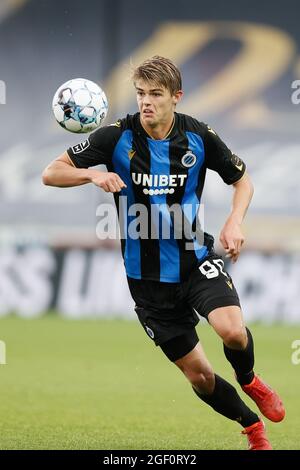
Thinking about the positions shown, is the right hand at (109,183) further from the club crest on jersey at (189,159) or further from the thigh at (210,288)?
the thigh at (210,288)

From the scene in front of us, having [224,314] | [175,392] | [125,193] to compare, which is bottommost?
[175,392]

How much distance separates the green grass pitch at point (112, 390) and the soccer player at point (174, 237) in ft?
1.50

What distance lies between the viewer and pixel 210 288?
5957mm

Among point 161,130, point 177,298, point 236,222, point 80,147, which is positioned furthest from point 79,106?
point 177,298

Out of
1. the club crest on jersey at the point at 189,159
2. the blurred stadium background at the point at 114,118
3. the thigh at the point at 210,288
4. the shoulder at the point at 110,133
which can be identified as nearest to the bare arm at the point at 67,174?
the shoulder at the point at 110,133

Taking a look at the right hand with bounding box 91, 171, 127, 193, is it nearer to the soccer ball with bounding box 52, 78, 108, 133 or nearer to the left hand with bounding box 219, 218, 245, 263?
the soccer ball with bounding box 52, 78, 108, 133

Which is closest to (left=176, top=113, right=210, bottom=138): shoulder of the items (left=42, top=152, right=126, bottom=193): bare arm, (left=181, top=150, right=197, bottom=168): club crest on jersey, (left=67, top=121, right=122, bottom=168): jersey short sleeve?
(left=181, top=150, right=197, bottom=168): club crest on jersey

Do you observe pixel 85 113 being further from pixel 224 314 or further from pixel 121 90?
pixel 121 90

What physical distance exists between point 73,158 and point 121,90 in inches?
489

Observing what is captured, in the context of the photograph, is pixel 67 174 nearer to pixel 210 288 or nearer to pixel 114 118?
pixel 210 288

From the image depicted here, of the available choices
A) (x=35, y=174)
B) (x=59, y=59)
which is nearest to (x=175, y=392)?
(x=35, y=174)

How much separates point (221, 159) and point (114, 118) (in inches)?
469

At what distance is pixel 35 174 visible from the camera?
711 inches

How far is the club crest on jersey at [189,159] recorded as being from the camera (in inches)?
241
